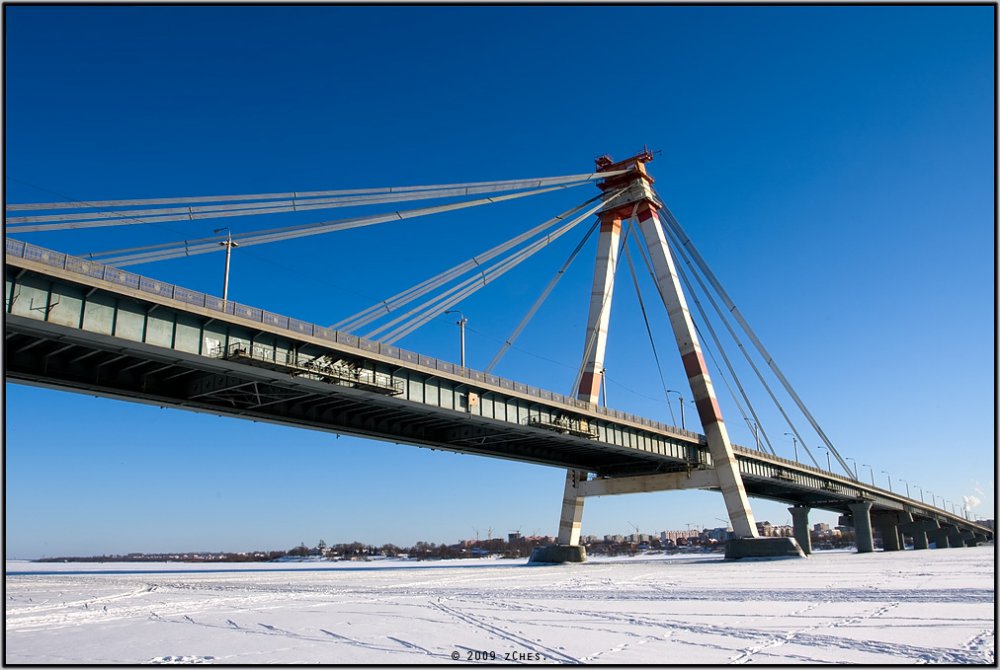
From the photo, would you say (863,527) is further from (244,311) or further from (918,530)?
(244,311)

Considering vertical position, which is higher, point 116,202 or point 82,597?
point 116,202

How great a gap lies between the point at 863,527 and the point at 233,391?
92.3 meters

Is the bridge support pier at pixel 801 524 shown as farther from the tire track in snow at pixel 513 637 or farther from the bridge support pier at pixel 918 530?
the tire track in snow at pixel 513 637

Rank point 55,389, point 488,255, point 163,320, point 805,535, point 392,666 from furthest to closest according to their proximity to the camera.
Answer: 1. point 805,535
2. point 488,255
3. point 55,389
4. point 163,320
5. point 392,666

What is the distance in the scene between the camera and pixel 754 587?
952 inches

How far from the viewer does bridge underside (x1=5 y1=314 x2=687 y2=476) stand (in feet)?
92.7

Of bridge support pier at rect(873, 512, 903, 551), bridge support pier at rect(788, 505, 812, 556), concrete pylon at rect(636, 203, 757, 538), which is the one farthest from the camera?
bridge support pier at rect(873, 512, 903, 551)

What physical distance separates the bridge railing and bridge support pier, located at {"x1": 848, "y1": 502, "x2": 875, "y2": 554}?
64.6m

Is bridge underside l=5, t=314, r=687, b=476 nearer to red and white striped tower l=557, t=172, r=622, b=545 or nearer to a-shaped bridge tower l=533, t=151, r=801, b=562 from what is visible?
red and white striped tower l=557, t=172, r=622, b=545

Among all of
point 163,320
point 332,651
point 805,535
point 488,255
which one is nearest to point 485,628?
point 332,651

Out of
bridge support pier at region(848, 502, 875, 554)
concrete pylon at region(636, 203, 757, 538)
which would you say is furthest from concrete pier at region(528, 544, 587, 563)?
bridge support pier at region(848, 502, 875, 554)

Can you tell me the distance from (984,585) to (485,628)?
1856 centimetres

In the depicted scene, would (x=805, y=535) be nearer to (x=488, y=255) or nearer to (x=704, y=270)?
(x=704, y=270)

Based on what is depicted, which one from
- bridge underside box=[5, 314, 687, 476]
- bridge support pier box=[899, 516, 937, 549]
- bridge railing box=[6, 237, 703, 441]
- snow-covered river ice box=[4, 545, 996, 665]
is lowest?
bridge support pier box=[899, 516, 937, 549]
